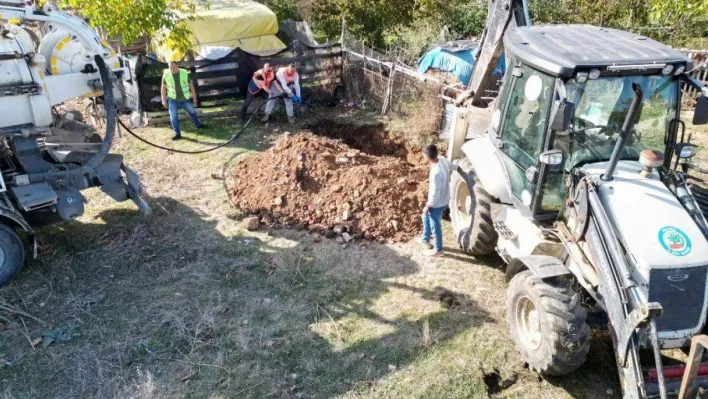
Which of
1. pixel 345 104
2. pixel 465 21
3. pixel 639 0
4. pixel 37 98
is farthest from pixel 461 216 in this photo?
pixel 639 0

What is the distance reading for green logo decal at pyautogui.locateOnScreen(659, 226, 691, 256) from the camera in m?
3.60

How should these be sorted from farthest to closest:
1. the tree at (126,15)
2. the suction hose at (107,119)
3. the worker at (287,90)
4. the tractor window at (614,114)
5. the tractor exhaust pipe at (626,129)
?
the worker at (287,90), the tree at (126,15), the suction hose at (107,119), the tractor window at (614,114), the tractor exhaust pipe at (626,129)

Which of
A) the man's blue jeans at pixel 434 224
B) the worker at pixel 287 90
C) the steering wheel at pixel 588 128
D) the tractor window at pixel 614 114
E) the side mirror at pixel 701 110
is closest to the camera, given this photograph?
the side mirror at pixel 701 110

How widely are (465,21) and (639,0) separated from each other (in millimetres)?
5526

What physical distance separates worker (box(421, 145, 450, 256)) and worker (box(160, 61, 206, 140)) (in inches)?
242

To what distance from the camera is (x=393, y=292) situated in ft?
18.3

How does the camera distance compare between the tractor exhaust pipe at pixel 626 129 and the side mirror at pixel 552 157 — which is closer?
the tractor exhaust pipe at pixel 626 129

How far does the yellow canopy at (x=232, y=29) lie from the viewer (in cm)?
1453

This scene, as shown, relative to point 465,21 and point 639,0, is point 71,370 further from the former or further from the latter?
point 639,0

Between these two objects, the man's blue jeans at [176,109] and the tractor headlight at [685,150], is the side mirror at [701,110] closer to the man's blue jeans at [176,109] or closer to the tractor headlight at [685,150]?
the tractor headlight at [685,150]

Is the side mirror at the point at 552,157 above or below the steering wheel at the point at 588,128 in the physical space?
below

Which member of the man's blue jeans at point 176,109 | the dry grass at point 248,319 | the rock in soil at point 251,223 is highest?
the man's blue jeans at point 176,109

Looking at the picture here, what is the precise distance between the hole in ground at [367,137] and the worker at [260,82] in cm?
137

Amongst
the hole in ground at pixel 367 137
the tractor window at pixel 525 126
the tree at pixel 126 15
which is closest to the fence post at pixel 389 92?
the hole in ground at pixel 367 137
